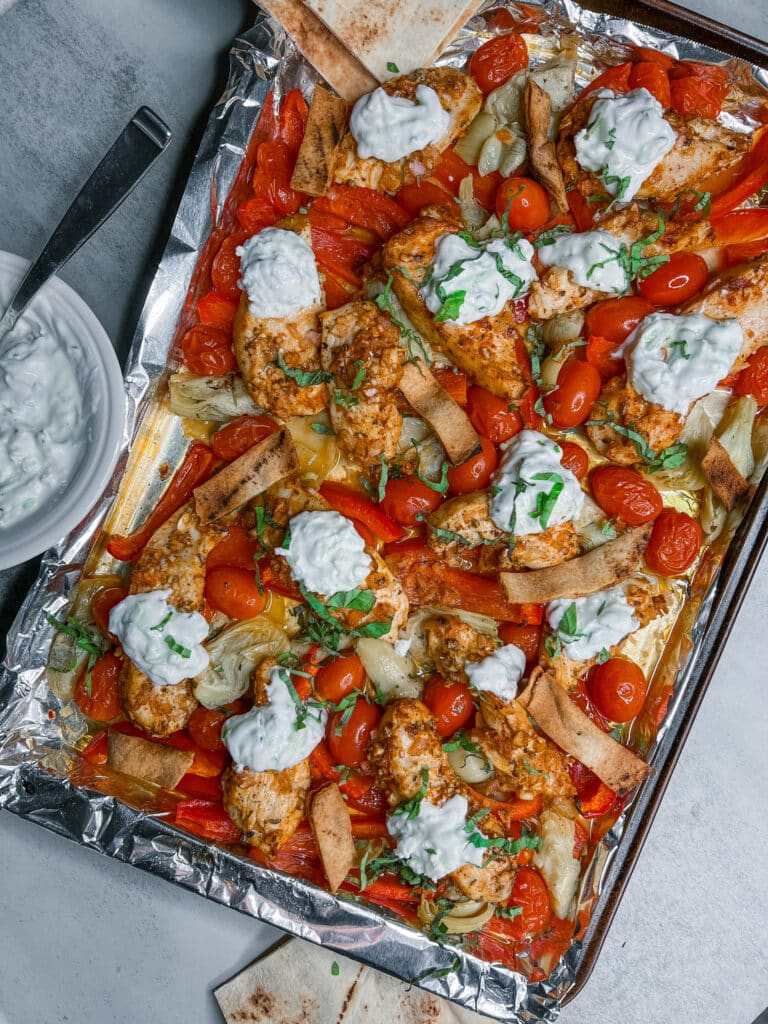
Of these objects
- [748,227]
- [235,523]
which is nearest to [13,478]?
[235,523]

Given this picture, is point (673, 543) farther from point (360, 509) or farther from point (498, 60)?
point (498, 60)

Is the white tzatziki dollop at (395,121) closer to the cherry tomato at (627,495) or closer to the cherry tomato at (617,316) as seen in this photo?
the cherry tomato at (617,316)

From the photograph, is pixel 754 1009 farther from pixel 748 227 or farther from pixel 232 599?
pixel 748 227

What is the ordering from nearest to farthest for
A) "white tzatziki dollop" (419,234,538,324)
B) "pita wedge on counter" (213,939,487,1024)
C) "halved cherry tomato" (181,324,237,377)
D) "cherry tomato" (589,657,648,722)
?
1. "white tzatziki dollop" (419,234,538,324)
2. "halved cherry tomato" (181,324,237,377)
3. "cherry tomato" (589,657,648,722)
4. "pita wedge on counter" (213,939,487,1024)

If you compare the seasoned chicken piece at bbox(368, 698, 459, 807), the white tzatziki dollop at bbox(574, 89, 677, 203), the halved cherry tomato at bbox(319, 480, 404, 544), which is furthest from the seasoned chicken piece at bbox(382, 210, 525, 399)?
the seasoned chicken piece at bbox(368, 698, 459, 807)

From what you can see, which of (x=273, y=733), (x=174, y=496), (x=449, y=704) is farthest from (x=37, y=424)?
(x=449, y=704)

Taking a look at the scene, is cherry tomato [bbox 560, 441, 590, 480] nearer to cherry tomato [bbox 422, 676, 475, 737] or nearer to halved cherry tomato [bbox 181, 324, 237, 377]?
cherry tomato [bbox 422, 676, 475, 737]
